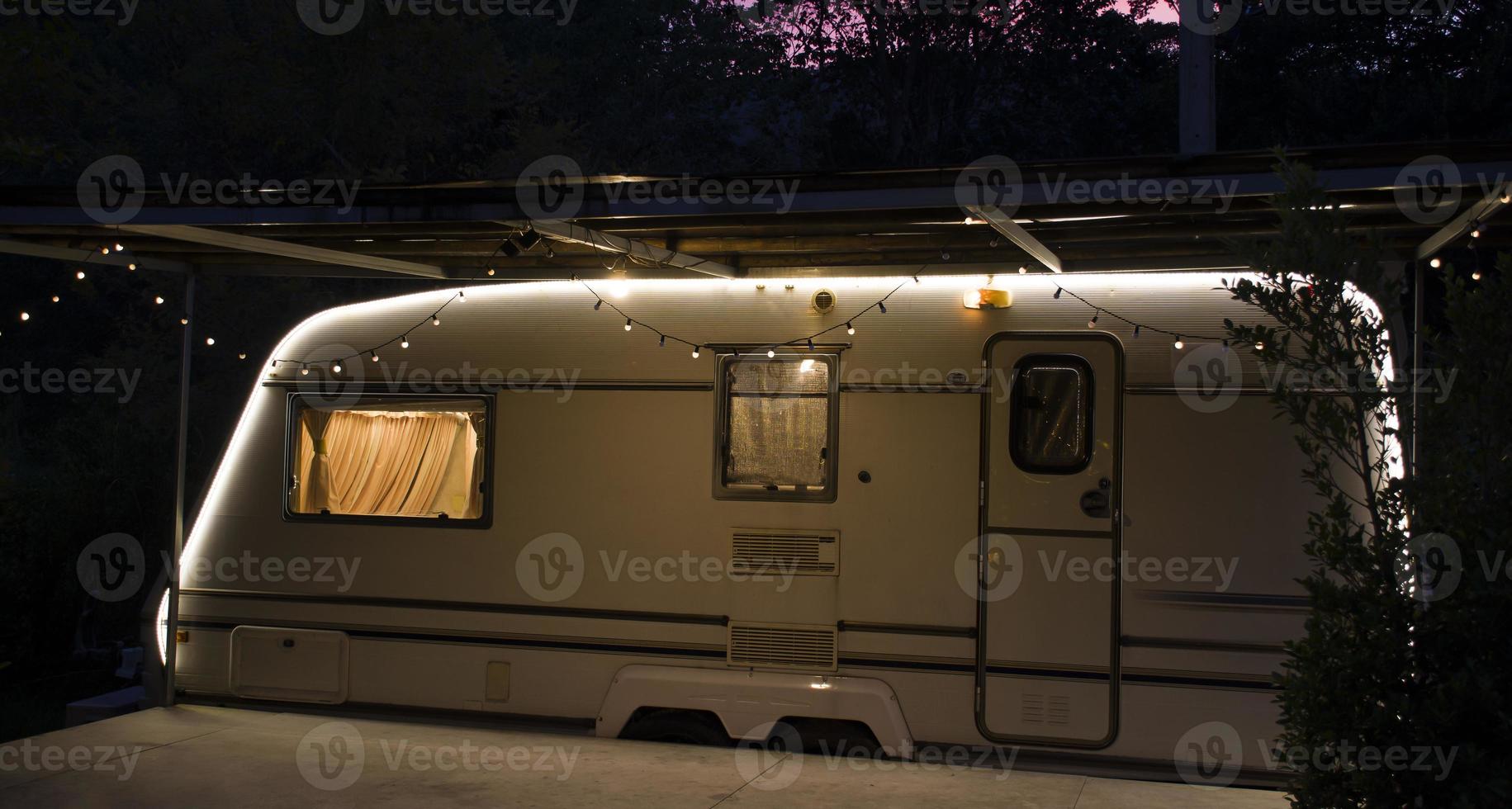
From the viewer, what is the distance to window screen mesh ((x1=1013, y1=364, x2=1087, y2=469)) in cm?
575

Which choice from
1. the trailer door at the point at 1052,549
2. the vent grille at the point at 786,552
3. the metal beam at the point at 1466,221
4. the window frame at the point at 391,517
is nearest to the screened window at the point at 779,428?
the vent grille at the point at 786,552

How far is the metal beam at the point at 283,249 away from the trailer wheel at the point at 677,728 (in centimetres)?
268

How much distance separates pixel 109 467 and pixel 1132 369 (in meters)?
9.45

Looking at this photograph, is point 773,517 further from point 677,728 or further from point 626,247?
point 626,247

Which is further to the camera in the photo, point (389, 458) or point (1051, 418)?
point (389, 458)

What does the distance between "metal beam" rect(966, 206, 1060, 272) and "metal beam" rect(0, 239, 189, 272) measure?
15.0 ft

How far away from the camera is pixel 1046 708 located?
18.6ft

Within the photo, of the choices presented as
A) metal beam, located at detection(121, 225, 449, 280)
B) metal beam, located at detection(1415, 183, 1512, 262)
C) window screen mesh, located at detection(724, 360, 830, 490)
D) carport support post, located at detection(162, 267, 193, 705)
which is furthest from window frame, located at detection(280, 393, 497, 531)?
metal beam, located at detection(1415, 183, 1512, 262)

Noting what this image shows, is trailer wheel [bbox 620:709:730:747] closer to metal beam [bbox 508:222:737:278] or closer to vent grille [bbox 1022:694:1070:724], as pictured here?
vent grille [bbox 1022:694:1070:724]

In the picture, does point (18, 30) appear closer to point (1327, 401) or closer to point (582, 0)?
point (1327, 401)

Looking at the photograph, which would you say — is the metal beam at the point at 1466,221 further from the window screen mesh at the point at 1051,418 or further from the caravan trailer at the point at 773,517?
the window screen mesh at the point at 1051,418

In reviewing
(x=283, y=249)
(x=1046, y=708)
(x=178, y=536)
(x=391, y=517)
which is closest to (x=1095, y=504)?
(x=1046, y=708)

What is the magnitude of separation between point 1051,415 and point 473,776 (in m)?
3.04

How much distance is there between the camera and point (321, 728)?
6387 mm
